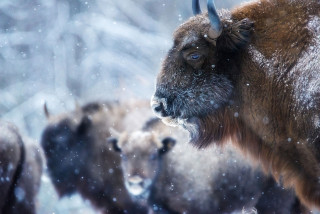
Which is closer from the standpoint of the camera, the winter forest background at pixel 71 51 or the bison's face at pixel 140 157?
the bison's face at pixel 140 157

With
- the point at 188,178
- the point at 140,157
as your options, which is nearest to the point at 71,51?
the point at 140,157

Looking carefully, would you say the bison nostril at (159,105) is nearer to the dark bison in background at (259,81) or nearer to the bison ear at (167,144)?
the dark bison in background at (259,81)

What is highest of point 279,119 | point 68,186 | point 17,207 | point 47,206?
point 279,119

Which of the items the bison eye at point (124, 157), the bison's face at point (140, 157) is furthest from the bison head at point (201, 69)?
the bison eye at point (124, 157)

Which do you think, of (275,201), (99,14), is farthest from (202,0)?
(275,201)

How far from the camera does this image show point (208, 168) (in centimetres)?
521

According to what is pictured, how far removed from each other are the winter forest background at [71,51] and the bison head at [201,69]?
7.45m

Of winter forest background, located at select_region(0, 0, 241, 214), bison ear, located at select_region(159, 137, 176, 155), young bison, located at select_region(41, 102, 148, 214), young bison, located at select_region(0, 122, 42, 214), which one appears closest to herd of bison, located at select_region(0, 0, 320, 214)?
bison ear, located at select_region(159, 137, 176, 155)

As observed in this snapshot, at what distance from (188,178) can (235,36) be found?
9.03 feet

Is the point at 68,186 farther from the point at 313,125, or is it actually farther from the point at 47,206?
the point at 313,125

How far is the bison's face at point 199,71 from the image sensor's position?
2.94 m

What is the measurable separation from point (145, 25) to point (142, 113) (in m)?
5.05

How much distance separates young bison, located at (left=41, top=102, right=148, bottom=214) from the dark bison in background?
3.17m

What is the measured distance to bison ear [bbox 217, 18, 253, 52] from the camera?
2.90m
